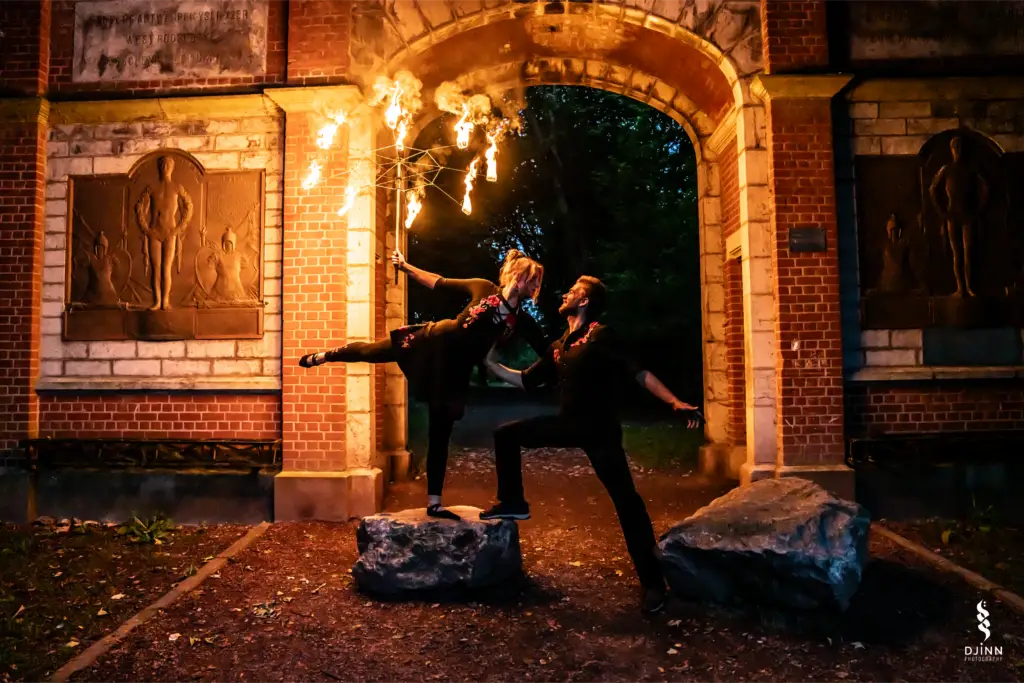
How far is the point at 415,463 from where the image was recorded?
9.21 metres

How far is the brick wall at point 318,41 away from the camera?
6.66 meters

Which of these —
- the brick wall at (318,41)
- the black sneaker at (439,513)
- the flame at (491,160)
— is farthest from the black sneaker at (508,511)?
the brick wall at (318,41)

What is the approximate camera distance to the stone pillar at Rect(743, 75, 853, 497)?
21.1 ft

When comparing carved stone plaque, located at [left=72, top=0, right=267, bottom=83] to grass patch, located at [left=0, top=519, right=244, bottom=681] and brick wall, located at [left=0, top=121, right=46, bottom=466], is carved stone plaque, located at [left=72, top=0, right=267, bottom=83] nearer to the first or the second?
brick wall, located at [left=0, top=121, right=46, bottom=466]

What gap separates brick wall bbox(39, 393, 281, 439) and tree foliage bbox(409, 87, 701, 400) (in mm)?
12417

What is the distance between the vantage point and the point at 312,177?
6602 millimetres

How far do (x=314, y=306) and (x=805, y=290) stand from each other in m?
5.20

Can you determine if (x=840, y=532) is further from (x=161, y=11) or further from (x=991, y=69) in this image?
(x=161, y=11)

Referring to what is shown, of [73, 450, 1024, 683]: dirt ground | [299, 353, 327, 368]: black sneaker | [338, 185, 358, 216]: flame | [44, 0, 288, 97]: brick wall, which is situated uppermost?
[44, 0, 288, 97]: brick wall

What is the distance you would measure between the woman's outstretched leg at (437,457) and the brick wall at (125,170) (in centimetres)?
280

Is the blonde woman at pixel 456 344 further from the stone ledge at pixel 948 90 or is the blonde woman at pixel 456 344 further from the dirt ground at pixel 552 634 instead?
the stone ledge at pixel 948 90

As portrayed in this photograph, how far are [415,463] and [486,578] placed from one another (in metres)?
4.90

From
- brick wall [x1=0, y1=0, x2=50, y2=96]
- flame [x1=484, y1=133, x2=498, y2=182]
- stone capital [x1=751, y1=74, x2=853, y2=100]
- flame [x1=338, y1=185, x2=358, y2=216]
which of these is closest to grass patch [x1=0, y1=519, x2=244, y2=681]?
flame [x1=338, y1=185, x2=358, y2=216]

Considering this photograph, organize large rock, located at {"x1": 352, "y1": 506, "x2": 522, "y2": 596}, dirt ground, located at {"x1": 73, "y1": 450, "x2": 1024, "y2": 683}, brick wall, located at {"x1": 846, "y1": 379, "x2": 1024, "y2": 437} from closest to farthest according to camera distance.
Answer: dirt ground, located at {"x1": 73, "y1": 450, "x2": 1024, "y2": 683} < large rock, located at {"x1": 352, "y1": 506, "x2": 522, "y2": 596} < brick wall, located at {"x1": 846, "y1": 379, "x2": 1024, "y2": 437}
